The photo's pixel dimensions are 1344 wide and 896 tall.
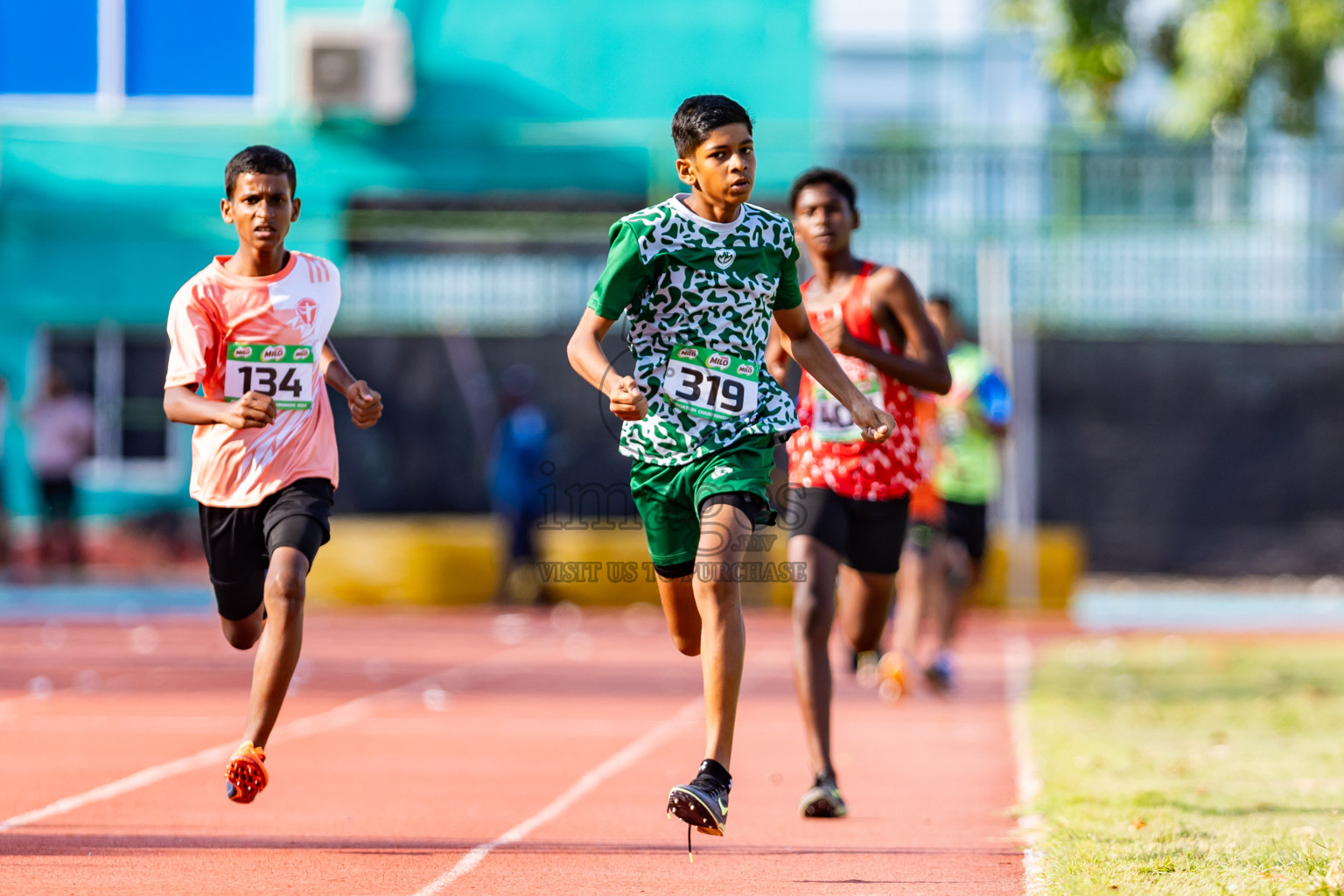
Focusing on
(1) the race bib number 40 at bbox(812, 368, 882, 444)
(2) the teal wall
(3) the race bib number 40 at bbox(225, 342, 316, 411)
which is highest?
(2) the teal wall

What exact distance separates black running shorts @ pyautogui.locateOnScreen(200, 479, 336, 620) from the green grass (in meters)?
2.56

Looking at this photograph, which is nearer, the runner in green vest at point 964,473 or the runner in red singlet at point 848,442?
the runner in red singlet at point 848,442

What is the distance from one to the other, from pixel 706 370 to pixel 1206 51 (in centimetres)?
904

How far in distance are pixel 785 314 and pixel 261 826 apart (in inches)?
99.6

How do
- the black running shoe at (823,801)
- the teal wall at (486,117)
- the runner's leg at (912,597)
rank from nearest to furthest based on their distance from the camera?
the black running shoe at (823,801), the runner's leg at (912,597), the teal wall at (486,117)

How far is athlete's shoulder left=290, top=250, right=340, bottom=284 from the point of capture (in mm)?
6430

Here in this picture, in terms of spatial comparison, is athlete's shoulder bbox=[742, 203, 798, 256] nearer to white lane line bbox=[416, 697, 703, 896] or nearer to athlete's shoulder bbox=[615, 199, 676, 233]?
athlete's shoulder bbox=[615, 199, 676, 233]

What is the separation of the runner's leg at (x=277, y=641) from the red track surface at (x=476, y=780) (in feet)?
1.44

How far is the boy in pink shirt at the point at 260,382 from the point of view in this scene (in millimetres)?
6246

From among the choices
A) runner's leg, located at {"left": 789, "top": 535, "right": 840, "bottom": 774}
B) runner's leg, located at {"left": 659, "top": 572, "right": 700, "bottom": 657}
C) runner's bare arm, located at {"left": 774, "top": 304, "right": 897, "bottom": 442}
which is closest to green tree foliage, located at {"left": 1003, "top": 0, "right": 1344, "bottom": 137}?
runner's leg, located at {"left": 789, "top": 535, "right": 840, "bottom": 774}

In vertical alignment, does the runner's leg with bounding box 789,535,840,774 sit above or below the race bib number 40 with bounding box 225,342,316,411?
below

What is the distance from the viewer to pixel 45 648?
14.5m

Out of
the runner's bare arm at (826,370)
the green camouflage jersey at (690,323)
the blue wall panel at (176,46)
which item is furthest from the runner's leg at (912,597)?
the blue wall panel at (176,46)

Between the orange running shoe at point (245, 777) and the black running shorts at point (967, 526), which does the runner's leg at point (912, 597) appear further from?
the orange running shoe at point (245, 777)
